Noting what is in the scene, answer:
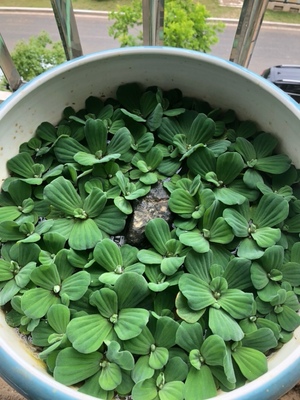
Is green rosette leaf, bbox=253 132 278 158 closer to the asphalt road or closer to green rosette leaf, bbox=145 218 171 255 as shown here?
green rosette leaf, bbox=145 218 171 255

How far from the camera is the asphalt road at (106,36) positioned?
0.92m

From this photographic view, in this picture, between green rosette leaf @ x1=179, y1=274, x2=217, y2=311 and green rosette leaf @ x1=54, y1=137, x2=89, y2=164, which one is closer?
green rosette leaf @ x1=179, y1=274, x2=217, y2=311

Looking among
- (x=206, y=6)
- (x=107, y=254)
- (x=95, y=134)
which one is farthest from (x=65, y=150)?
(x=206, y=6)

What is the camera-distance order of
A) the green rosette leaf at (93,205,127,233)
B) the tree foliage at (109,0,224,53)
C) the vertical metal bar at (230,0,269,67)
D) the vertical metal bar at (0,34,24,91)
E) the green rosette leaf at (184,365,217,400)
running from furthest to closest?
the tree foliage at (109,0,224,53)
the vertical metal bar at (0,34,24,91)
the vertical metal bar at (230,0,269,67)
the green rosette leaf at (93,205,127,233)
the green rosette leaf at (184,365,217,400)

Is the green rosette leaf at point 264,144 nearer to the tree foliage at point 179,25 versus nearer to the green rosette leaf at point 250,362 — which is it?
the green rosette leaf at point 250,362

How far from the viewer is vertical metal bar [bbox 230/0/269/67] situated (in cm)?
57

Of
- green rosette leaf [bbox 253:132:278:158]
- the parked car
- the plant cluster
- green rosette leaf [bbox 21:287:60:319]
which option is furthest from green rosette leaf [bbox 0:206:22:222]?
the parked car

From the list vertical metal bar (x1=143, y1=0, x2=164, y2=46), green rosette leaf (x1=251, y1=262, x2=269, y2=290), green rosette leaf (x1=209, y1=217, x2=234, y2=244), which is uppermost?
vertical metal bar (x1=143, y1=0, x2=164, y2=46)

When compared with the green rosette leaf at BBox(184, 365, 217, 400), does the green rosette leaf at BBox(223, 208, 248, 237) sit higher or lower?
higher

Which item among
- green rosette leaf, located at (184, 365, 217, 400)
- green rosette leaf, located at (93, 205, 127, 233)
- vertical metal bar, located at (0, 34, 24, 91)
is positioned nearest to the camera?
green rosette leaf, located at (184, 365, 217, 400)

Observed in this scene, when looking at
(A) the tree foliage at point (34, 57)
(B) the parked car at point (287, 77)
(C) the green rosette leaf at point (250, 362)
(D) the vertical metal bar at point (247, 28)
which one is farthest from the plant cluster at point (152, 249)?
(A) the tree foliage at point (34, 57)

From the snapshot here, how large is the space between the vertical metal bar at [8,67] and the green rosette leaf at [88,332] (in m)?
0.49

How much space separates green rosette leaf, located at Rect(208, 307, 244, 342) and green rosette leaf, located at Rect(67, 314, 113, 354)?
102 millimetres

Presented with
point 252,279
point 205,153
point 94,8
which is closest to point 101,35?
point 94,8
